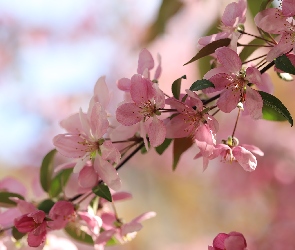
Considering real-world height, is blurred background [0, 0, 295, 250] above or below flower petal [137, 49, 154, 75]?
below

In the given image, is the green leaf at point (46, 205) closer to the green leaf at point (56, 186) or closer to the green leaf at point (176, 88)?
the green leaf at point (56, 186)

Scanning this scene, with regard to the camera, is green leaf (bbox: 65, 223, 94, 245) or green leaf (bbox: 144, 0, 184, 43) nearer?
green leaf (bbox: 65, 223, 94, 245)

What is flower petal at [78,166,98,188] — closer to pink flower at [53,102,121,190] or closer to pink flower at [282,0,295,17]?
pink flower at [53,102,121,190]

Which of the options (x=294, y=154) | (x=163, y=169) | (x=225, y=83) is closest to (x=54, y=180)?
(x=225, y=83)

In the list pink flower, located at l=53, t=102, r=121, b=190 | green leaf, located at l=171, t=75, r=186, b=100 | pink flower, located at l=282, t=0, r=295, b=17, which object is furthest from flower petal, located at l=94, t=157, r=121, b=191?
pink flower, located at l=282, t=0, r=295, b=17

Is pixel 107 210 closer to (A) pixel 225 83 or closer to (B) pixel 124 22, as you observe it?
(A) pixel 225 83

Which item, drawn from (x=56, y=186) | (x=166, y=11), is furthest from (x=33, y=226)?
(x=166, y=11)
